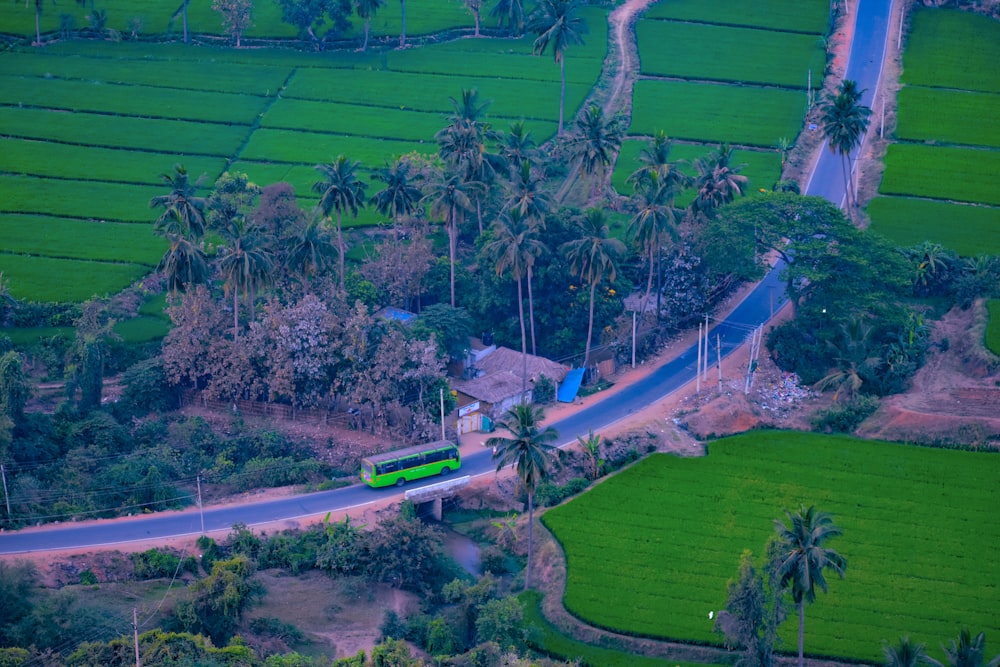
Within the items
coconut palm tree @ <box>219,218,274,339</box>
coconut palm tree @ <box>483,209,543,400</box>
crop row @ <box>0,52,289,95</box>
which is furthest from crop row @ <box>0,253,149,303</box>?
crop row @ <box>0,52,289,95</box>

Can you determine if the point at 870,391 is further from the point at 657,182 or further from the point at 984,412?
the point at 657,182

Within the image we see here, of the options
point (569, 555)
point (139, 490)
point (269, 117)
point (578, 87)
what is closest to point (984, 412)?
point (569, 555)

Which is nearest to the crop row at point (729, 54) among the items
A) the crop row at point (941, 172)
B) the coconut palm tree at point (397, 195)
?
the crop row at point (941, 172)

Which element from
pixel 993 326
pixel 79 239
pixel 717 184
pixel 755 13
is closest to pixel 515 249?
pixel 717 184

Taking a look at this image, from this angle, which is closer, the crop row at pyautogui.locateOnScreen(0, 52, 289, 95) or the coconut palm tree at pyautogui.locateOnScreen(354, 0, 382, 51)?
the crop row at pyautogui.locateOnScreen(0, 52, 289, 95)

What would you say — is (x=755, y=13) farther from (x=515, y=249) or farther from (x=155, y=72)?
(x=515, y=249)

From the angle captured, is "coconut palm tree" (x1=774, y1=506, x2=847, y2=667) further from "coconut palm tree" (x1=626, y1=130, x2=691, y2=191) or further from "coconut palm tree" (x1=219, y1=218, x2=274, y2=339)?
"coconut palm tree" (x1=626, y1=130, x2=691, y2=191)
